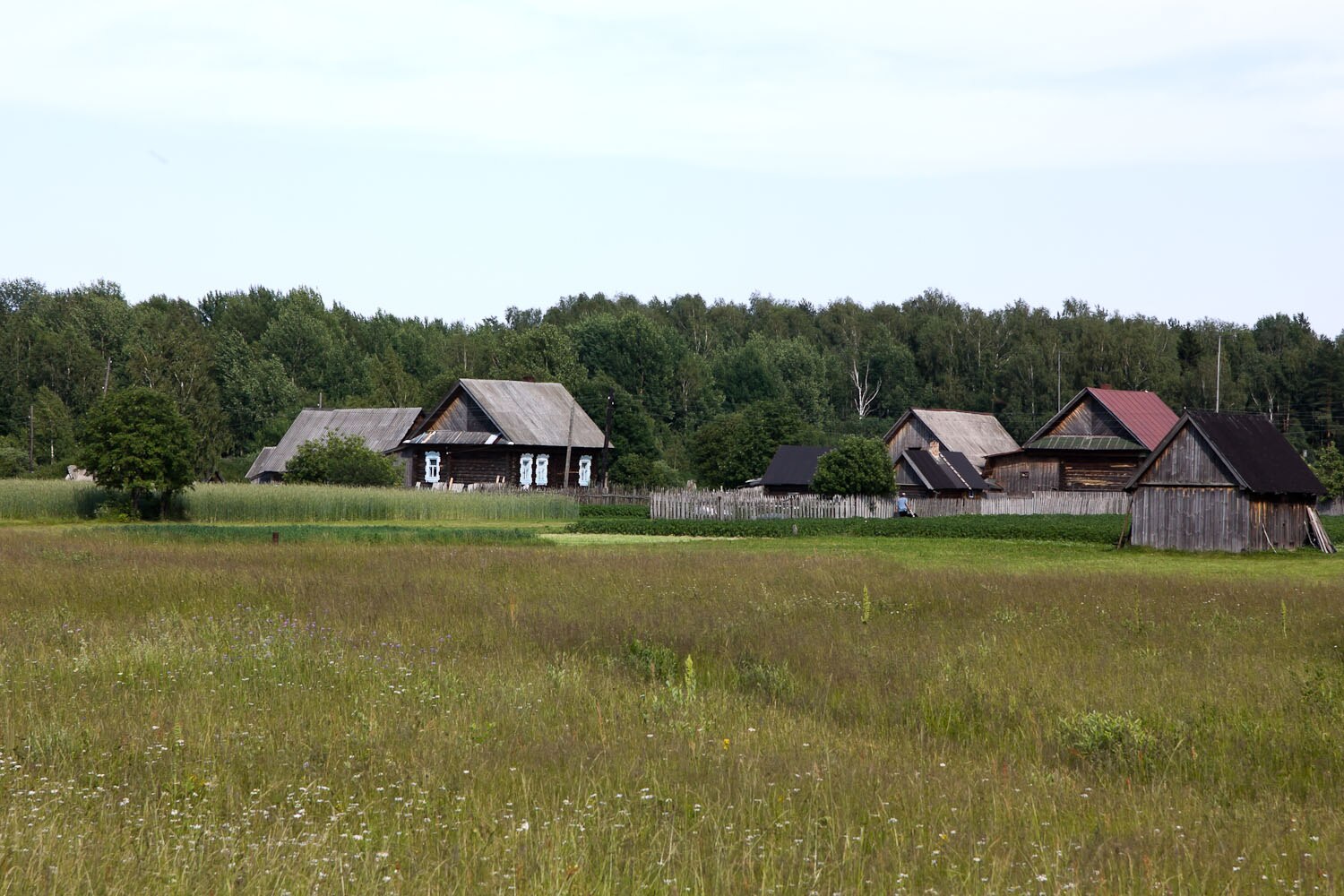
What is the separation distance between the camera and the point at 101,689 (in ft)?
35.7

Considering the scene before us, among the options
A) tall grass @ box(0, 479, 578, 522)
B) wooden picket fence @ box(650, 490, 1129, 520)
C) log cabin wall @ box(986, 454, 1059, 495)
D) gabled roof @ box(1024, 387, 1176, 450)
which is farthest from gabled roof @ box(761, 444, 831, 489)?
tall grass @ box(0, 479, 578, 522)

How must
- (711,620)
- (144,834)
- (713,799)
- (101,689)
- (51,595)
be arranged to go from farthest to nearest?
(51,595)
(711,620)
(101,689)
(713,799)
(144,834)

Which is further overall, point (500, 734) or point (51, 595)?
point (51, 595)

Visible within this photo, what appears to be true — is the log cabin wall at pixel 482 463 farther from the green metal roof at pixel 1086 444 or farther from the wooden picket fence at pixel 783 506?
the green metal roof at pixel 1086 444

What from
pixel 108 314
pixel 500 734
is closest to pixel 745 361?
pixel 108 314

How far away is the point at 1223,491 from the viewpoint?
4203 cm

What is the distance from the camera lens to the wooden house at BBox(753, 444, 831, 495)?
68.8 m

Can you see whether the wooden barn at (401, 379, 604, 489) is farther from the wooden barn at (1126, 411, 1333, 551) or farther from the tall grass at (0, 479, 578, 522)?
the wooden barn at (1126, 411, 1333, 551)

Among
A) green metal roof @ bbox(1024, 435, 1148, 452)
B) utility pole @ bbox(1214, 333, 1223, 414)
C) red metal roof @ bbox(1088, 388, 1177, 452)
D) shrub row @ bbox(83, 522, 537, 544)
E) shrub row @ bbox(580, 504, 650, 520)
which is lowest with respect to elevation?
shrub row @ bbox(83, 522, 537, 544)

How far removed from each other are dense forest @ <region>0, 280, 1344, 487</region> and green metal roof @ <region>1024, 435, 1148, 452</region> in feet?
46.9

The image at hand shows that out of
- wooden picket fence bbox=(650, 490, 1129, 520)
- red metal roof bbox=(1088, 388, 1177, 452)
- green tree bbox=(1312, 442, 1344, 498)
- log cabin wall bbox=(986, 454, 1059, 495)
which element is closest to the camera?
wooden picket fence bbox=(650, 490, 1129, 520)

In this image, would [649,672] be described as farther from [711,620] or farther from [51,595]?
[51,595]

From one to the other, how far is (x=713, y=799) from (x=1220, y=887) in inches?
110

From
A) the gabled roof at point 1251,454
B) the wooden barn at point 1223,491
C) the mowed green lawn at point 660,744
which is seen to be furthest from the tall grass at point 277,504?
the mowed green lawn at point 660,744
